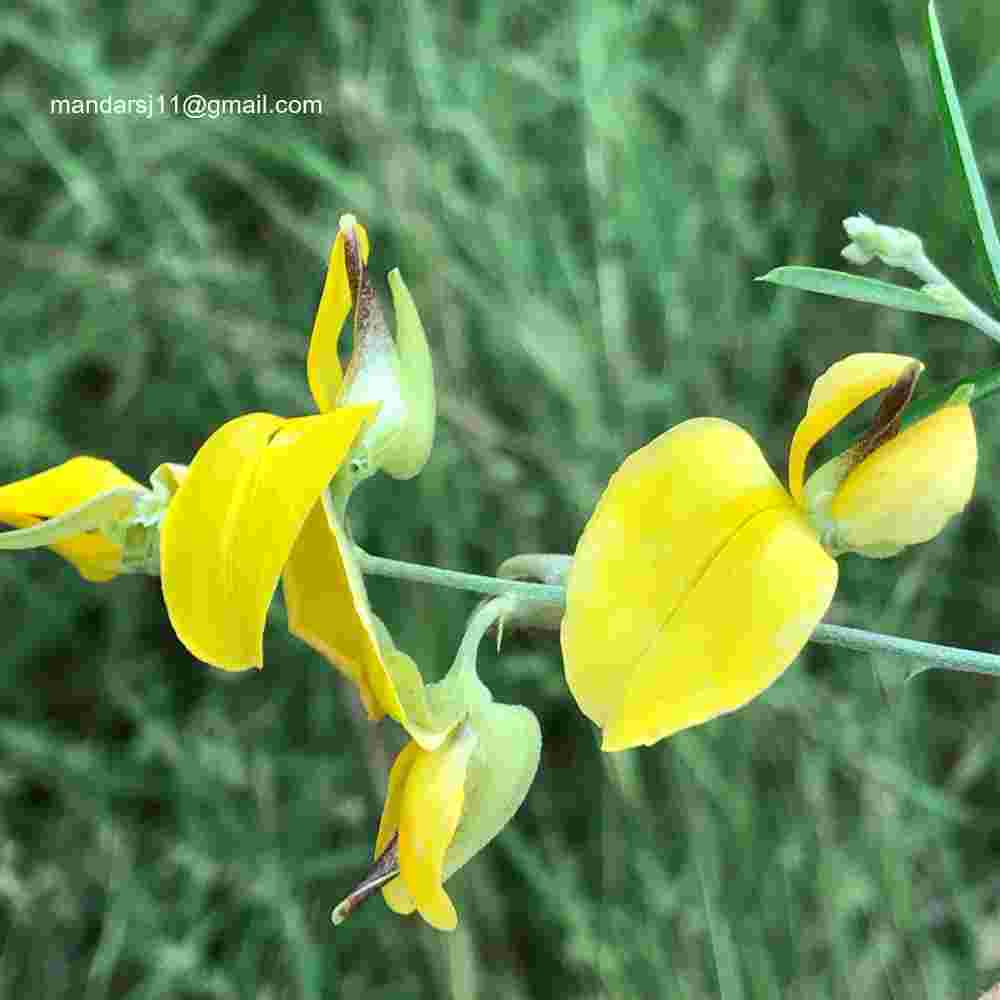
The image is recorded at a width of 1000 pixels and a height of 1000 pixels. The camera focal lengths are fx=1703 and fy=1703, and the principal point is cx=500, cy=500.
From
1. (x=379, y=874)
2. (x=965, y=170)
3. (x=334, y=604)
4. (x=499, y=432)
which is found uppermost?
(x=965, y=170)

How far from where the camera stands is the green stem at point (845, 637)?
0.67m

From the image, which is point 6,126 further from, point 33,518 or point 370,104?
point 33,518

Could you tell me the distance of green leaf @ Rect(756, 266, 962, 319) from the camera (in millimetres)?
713

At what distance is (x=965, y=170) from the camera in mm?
733

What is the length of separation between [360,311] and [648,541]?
0.21m

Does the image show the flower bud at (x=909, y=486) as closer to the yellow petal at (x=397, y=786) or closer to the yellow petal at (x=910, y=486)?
the yellow petal at (x=910, y=486)

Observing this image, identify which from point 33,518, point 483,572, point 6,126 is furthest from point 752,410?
point 33,518

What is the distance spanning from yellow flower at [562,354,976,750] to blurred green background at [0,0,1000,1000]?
0.89 metres

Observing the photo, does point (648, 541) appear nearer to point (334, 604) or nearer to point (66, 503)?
point (334, 604)

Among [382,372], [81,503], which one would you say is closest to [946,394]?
[382,372]

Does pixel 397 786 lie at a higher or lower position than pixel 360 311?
lower

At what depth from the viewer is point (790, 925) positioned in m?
1.62

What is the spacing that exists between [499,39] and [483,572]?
0.65m

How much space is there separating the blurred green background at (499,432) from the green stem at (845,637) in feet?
2.89
